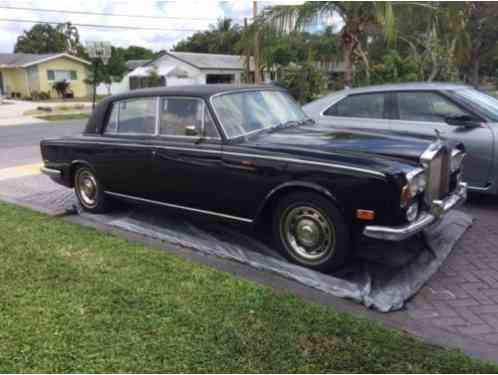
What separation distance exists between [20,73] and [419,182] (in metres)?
46.9

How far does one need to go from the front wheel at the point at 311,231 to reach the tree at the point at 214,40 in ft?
168

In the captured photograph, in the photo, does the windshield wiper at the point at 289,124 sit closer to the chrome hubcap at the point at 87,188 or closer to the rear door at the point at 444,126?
the rear door at the point at 444,126

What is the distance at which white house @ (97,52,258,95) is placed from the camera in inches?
1537

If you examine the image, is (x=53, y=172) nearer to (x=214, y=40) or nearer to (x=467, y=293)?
(x=467, y=293)

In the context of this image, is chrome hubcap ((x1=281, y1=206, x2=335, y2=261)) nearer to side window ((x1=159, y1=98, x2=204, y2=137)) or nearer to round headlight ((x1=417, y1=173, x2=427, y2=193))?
round headlight ((x1=417, y1=173, x2=427, y2=193))

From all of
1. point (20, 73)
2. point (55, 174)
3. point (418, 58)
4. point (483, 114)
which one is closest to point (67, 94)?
point (20, 73)

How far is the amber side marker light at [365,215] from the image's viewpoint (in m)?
3.56

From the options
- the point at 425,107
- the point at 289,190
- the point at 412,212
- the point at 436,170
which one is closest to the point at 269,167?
the point at 289,190

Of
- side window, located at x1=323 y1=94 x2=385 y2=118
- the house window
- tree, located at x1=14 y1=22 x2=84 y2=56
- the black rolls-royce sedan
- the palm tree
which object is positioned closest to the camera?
the black rolls-royce sedan

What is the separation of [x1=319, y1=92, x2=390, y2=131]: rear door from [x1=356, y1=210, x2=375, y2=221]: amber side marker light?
8.55 feet

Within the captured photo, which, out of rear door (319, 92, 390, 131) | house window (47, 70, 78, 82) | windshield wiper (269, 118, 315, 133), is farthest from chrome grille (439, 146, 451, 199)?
house window (47, 70, 78, 82)

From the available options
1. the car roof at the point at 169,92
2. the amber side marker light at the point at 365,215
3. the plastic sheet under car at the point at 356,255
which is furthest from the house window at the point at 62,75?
the amber side marker light at the point at 365,215

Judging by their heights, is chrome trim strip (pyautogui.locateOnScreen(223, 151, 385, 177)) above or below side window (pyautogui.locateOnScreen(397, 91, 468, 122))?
below

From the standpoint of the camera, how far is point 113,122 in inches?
214
